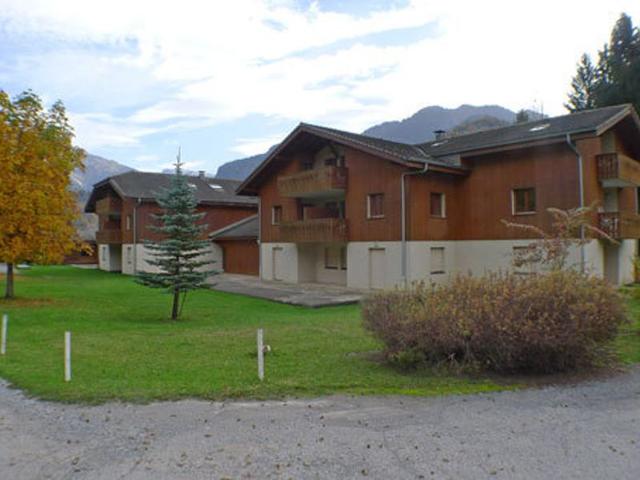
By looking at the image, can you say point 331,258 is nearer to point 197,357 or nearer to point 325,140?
point 325,140

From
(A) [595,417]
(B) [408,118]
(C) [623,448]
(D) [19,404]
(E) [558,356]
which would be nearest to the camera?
(C) [623,448]

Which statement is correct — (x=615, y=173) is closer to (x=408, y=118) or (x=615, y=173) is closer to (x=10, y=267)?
(x=10, y=267)

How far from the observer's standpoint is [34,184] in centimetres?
1773

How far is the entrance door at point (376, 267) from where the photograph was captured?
23562mm

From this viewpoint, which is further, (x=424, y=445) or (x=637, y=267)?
(x=637, y=267)

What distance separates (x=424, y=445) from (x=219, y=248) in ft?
109

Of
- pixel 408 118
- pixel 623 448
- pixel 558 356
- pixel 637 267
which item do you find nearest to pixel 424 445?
pixel 623 448

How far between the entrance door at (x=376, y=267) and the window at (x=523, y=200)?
19.7 ft

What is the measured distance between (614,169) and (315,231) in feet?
42.8

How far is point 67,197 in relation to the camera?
746 inches

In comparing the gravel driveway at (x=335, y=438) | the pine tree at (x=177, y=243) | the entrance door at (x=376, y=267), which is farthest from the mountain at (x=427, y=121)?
the gravel driveway at (x=335, y=438)

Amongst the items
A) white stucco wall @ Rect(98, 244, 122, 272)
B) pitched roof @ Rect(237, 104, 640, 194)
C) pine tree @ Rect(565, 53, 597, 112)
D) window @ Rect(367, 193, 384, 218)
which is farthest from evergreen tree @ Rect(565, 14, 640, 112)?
white stucco wall @ Rect(98, 244, 122, 272)

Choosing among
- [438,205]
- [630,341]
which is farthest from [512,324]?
[438,205]

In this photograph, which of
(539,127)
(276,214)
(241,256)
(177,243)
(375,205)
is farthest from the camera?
(241,256)
